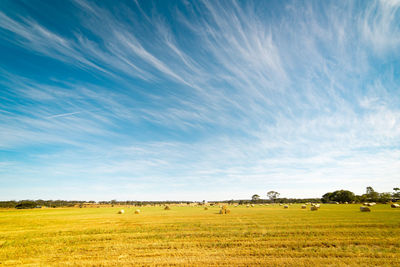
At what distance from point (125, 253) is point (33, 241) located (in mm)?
8905

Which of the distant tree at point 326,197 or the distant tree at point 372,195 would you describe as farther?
the distant tree at point 326,197

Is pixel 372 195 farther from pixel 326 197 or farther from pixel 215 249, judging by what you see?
pixel 215 249

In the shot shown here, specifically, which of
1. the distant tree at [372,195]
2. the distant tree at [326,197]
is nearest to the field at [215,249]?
the distant tree at [372,195]

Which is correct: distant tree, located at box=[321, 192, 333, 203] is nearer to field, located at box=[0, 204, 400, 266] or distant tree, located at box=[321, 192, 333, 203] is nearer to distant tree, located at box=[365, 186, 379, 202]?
distant tree, located at box=[365, 186, 379, 202]

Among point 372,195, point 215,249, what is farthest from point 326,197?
point 215,249

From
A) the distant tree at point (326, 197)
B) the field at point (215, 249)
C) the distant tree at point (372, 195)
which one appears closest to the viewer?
the field at point (215, 249)

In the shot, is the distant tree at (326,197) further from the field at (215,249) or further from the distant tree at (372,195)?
the field at (215,249)

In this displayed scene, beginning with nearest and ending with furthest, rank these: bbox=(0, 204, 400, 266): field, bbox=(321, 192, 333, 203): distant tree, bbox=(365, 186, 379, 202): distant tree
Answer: bbox=(0, 204, 400, 266): field
bbox=(365, 186, 379, 202): distant tree
bbox=(321, 192, 333, 203): distant tree

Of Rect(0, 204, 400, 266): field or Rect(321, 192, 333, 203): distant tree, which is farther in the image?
Rect(321, 192, 333, 203): distant tree

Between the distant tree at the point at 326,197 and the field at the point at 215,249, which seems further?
the distant tree at the point at 326,197

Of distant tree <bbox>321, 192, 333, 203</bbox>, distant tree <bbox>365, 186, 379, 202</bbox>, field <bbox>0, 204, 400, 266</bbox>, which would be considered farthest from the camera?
distant tree <bbox>321, 192, 333, 203</bbox>

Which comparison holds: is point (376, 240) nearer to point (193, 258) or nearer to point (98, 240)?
point (193, 258)

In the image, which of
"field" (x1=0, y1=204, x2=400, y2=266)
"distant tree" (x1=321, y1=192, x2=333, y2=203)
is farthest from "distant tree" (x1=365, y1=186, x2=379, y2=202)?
"field" (x1=0, y1=204, x2=400, y2=266)

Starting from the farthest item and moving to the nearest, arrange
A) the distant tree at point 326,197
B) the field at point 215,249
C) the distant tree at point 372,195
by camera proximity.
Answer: the distant tree at point 326,197, the distant tree at point 372,195, the field at point 215,249
